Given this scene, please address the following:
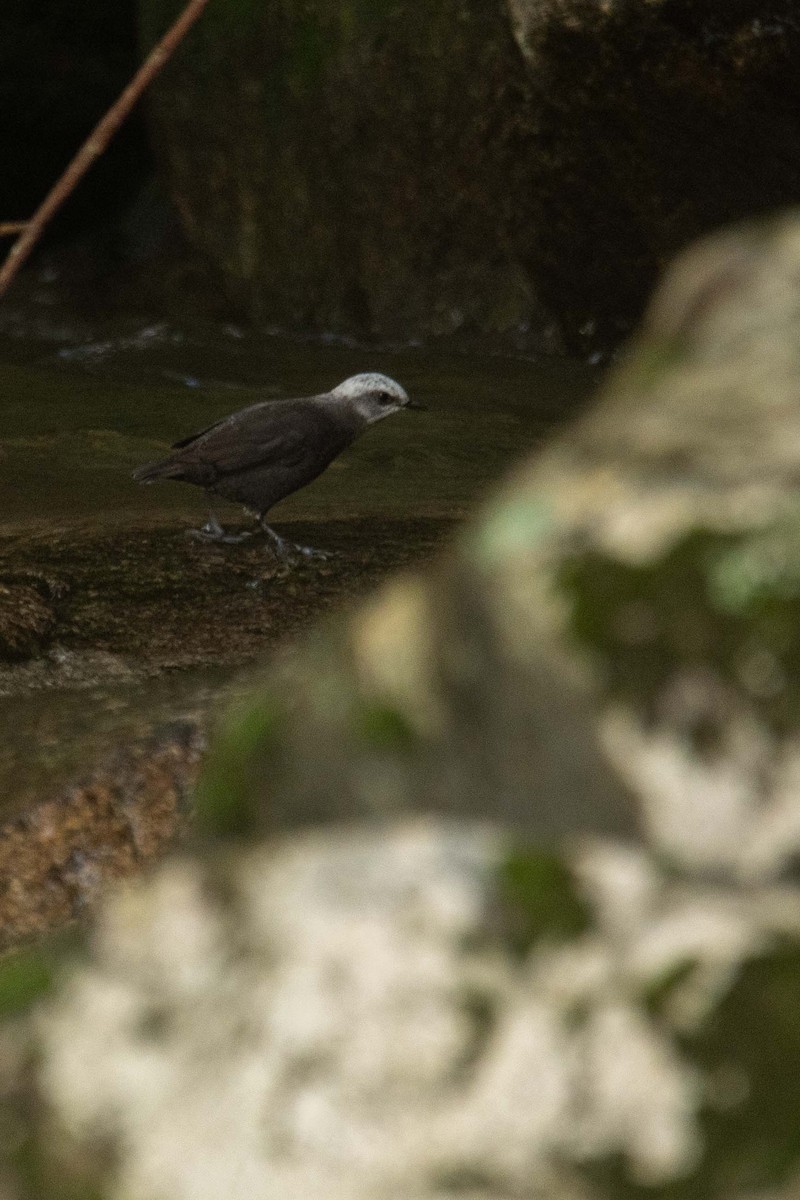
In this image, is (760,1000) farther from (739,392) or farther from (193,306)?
(193,306)

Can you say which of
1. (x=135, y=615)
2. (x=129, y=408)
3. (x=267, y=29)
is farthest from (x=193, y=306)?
(x=135, y=615)

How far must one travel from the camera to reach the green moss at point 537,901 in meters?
1.92

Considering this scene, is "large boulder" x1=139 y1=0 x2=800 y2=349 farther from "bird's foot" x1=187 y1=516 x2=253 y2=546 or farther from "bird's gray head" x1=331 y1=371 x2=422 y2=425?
"bird's foot" x1=187 y1=516 x2=253 y2=546

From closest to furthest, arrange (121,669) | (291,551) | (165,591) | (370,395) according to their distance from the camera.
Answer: (121,669) < (165,591) < (291,551) < (370,395)

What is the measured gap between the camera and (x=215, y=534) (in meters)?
5.82

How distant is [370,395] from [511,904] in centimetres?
474

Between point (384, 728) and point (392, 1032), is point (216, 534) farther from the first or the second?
point (392, 1032)

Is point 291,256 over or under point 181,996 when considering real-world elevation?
Result: under

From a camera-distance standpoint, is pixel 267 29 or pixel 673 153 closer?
pixel 673 153

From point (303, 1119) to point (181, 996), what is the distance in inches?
8.1

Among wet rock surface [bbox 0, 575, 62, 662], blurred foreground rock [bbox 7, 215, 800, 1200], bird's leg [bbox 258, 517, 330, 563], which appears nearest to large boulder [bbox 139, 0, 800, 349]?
bird's leg [bbox 258, 517, 330, 563]

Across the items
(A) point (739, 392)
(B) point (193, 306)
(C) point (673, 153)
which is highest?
(A) point (739, 392)

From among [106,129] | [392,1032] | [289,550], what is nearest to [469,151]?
[289,550]

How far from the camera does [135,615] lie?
4855 millimetres
